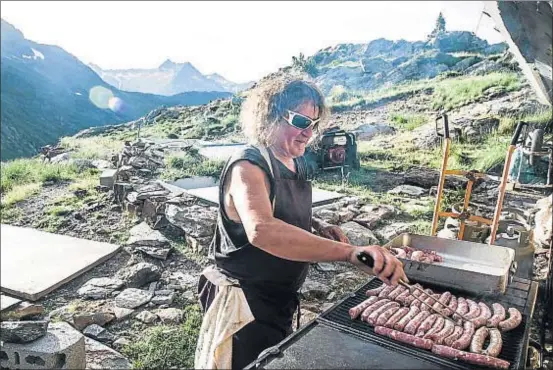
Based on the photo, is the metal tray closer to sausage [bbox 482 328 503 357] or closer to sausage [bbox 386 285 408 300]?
sausage [bbox 386 285 408 300]

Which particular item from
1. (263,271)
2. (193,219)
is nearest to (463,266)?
(263,271)

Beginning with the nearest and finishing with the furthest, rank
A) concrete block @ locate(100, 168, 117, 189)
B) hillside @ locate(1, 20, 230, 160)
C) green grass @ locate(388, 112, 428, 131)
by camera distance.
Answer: concrete block @ locate(100, 168, 117, 189) → hillside @ locate(1, 20, 230, 160) → green grass @ locate(388, 112, 428, 131)

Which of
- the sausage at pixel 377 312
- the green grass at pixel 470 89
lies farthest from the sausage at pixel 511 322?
the green grass at pixel 470 89

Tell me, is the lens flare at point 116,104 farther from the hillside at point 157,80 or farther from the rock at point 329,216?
the rock at point 329,216

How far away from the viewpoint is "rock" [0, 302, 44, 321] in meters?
3.54

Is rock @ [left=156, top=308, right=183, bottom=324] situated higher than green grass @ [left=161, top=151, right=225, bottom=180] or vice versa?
green grass @ [left=161, top=151, right=225, bottom=180]

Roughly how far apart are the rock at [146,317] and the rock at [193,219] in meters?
1.34

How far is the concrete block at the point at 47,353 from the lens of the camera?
2797 millimetres

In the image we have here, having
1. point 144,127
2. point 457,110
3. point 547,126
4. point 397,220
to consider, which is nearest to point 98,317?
point 397,220

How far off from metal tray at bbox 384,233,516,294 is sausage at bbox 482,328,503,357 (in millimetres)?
426

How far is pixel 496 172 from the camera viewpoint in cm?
793

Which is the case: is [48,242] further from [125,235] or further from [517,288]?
[517,288]

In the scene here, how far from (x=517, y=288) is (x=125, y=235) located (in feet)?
14.9

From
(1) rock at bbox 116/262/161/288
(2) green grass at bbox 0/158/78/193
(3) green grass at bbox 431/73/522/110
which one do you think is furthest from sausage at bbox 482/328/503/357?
(3) green grass at bbox 431/73/522/110
